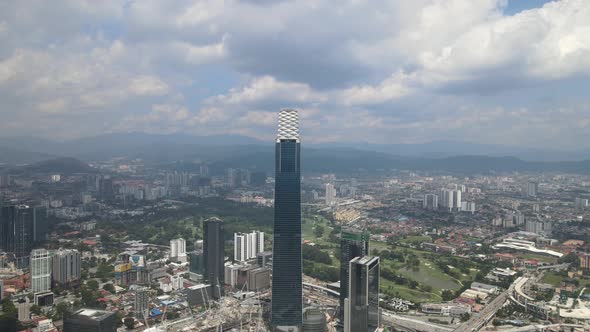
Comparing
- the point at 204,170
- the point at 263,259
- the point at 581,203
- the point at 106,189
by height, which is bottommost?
the point at 263,259

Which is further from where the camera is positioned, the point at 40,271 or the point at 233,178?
the point at 233,178

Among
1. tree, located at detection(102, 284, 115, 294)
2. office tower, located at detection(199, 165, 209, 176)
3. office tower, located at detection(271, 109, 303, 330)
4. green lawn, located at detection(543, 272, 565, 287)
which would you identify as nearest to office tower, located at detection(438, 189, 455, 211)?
green lawn, located at detection(543, 272, 565, 287)

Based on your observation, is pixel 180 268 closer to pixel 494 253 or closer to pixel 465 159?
pixel 494 253

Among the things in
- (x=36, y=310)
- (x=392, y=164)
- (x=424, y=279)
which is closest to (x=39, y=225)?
(x=36, y=310)

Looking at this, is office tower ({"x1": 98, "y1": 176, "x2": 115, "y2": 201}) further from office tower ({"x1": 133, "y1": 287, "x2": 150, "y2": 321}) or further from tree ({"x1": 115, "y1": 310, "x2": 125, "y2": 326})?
office tower ({"x1": 133, "y1": 287, "x2": 150, "y2": 321})

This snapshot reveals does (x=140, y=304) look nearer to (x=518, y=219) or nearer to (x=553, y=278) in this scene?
(x=553, y=278)

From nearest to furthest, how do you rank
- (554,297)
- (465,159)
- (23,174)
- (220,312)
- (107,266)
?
1. (220,312)
2. (554,297)
3. (107,266)
4. (23,174)
5. (465,159)

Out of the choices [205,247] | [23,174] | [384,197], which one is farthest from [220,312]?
[384,197]
